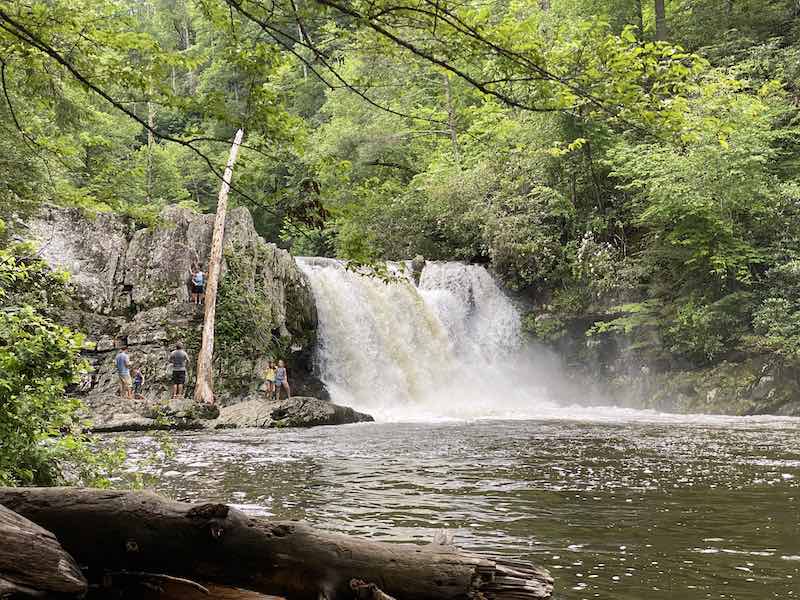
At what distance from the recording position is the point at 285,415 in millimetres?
16500

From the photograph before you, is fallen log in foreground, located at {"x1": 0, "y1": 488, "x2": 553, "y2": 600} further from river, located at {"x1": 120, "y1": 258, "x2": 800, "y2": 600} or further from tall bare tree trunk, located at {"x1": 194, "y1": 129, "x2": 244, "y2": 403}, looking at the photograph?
tall bare tree trunk, located at {"x1": 194, "y1": 129, "x2": 244, "y2": 403}

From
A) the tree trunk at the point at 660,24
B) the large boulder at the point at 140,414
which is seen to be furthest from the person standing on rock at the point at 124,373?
the tree trunk at the point at 660,24

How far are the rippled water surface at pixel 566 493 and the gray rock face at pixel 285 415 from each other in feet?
6.60

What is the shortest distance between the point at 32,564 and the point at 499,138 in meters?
23.1

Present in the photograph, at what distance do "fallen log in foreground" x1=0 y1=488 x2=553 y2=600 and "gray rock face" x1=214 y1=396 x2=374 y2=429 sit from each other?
12.7 m

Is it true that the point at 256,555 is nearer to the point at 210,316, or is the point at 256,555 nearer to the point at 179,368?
the point at 179,368

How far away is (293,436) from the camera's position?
1425 centimetres

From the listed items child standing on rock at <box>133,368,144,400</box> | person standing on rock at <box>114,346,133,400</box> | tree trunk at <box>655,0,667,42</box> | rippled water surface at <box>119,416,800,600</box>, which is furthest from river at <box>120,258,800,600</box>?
tree trunk at <box>655,0,667,42</box>

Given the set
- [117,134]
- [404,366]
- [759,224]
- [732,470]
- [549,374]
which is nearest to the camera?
[732,470]

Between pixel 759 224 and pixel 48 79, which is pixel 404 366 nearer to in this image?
pixel 759 224

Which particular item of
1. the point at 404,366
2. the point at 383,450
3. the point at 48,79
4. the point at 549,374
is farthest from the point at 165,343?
the point at 48,79

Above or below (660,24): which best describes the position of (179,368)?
below

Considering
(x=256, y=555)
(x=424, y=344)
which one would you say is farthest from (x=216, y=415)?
(x=256, y=555)

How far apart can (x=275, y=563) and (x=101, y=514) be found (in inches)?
36.6
